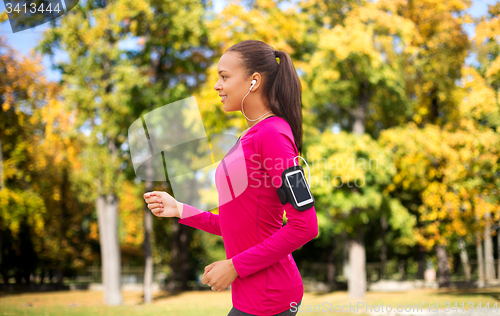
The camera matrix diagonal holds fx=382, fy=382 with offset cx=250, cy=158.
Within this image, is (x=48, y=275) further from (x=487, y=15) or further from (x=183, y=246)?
(x=487, y=15)

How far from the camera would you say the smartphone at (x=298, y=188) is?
1213 millimetres

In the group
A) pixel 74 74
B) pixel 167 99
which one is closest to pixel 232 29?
pixel 167 99

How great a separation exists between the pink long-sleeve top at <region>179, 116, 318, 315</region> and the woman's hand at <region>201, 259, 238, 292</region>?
2cm

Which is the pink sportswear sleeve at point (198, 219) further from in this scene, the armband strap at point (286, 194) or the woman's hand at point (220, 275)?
the armband strap at point (286, 194)

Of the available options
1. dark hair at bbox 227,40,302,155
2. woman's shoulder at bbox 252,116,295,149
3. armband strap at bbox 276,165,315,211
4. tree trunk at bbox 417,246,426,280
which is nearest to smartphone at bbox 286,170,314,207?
armband strap at bbox 276,165,315,211

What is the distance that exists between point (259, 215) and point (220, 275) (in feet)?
0.82

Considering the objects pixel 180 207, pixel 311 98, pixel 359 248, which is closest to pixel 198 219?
pixel 180 207

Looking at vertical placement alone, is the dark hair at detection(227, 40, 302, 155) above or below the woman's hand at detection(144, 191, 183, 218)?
above

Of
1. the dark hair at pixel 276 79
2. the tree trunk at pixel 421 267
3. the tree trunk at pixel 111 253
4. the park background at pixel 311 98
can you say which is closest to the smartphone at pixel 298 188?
the dark hair at pixel 276 79

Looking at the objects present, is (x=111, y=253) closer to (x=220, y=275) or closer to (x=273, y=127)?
(x=220, y=275)

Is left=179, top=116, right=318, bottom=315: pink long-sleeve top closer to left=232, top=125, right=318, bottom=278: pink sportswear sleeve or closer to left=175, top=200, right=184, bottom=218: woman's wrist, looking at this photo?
left=232, top=125, right=318, bottom=278: pink sportswear sleeve

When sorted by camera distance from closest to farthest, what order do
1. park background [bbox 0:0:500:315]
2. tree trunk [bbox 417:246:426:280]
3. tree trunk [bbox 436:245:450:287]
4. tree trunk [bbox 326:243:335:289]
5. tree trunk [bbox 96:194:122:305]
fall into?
park background [bbox 0:0:500:315]
tree trunk [bbox 96:194:122:305]
tree trunk [bbox 436:245:450:287]
tree trunk [bbox 417:246:426:280]
tree trunk [bbox 326:243:335:289]

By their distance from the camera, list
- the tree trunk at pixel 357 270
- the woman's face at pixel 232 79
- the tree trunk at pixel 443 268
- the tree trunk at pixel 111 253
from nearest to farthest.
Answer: the woman's face at pixel 232 79 → the tree trunk at pixel 111 253 → the tree trunk at pixel 357 270 → the tree trunk at pixel 443 268

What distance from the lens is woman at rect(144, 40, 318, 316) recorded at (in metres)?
1.25
